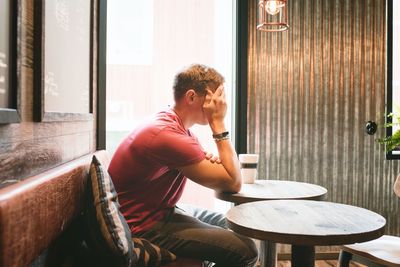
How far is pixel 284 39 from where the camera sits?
3.59 meters

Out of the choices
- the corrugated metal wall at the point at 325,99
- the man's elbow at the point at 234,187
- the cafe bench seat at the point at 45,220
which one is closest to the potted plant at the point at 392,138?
the corrugated metal wall at the point at 325,99

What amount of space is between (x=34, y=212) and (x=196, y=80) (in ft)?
3.78

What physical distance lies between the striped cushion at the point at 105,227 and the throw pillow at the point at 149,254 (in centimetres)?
9

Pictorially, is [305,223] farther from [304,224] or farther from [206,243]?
[206,243]

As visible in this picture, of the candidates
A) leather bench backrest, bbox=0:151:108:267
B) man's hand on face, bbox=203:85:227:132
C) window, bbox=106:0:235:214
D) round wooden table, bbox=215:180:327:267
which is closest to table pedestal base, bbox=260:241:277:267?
round wooden table, bbox=215:180:327:267

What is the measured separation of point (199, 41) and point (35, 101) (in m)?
2.16

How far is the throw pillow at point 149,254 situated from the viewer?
5.21 ft

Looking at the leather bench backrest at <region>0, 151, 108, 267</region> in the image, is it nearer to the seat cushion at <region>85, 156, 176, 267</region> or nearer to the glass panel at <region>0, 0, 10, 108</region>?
the seat cushion at <region>85, 156, 176, 267</region>

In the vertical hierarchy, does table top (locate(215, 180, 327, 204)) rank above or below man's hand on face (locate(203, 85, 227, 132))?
below

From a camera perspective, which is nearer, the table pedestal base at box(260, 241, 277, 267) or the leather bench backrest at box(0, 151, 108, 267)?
the leather bench backrest at box(0, 151, 108, 267)

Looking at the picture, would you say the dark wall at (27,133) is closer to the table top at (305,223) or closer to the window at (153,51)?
the table top at (305,223)

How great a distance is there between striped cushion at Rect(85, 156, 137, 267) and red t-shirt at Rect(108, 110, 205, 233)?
310mm

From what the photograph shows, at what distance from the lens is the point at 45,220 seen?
1117 mm

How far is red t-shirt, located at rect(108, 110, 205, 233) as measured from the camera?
176 cm
